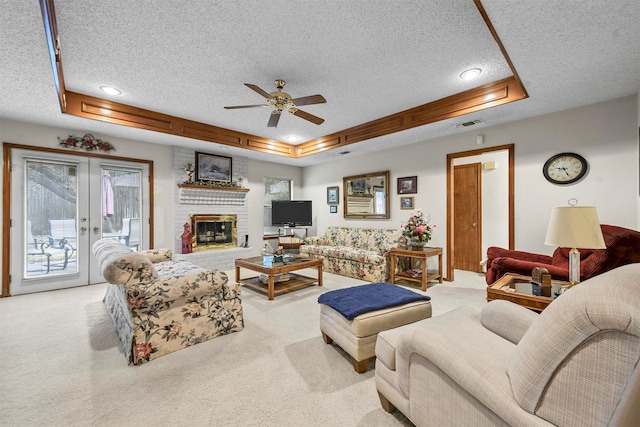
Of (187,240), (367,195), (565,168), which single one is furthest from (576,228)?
(187,240)

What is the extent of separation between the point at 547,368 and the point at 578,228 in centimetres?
152

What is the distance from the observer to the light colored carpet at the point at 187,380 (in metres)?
1.59

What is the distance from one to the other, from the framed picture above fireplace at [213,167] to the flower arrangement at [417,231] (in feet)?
12.1

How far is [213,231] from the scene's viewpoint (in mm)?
5656

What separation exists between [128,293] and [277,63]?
7.78 feet

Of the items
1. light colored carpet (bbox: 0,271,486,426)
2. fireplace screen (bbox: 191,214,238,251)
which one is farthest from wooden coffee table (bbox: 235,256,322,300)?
fireplace screen (bbox: 191,214,238,251)

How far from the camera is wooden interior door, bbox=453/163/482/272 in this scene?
5.29 m

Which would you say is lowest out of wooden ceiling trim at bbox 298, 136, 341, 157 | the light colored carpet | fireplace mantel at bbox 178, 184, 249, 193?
the light colored carpet

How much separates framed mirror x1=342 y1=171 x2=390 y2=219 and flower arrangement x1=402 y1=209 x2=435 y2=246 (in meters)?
0.95

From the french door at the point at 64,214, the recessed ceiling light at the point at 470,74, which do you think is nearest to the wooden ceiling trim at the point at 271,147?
the french door at the point at 64,214

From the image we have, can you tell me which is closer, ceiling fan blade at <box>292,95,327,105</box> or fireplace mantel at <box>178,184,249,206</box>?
ceiling fan blade at <box>292,95,327,105</box>

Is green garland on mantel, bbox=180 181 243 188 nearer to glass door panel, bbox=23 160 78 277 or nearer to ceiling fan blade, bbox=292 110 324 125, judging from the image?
glass door panel, bbox=23 160 78 277

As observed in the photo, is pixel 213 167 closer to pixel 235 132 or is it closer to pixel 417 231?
pixel 235 132

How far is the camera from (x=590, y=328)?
77 centimetres
